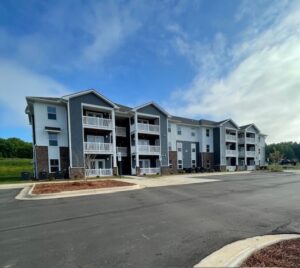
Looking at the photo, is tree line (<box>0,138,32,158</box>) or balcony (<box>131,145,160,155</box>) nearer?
balcony (<box>131,145,160,155</box>)

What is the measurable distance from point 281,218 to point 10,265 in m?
7.32

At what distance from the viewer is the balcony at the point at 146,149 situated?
30.2 metres

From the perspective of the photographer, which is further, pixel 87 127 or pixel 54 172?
pixel 87 127

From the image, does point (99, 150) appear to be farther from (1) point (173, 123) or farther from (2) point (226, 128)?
(2) point (226, 128)

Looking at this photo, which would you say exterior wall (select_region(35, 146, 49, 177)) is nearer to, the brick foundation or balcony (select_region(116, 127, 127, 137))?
the brick foundation

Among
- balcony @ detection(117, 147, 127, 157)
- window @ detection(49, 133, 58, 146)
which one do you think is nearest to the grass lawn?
window @ detection(49, 133, 58, 146)

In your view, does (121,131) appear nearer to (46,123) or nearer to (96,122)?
(96,122)

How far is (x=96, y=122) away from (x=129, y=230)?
21828 mm

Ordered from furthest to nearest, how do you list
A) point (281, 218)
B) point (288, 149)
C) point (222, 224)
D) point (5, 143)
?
point (5, 143) → point (288, 149) → point (281, 218) → point (222, 224)

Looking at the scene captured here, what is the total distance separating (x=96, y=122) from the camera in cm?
2669

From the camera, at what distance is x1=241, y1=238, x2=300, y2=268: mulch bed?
377 centimetres

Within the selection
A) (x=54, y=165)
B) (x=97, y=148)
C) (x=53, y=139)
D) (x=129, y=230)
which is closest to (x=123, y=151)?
(x=97, y=148)

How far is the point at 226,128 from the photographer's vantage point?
43844 millimetres

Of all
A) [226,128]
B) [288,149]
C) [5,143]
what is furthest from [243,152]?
[5,143]
